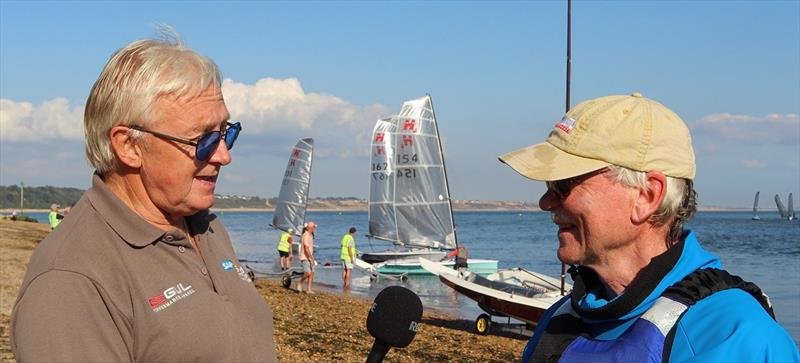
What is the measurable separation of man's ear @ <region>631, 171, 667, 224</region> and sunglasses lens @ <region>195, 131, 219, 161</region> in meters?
1.20

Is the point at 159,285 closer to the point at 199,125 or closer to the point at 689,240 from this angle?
the point at 199,125

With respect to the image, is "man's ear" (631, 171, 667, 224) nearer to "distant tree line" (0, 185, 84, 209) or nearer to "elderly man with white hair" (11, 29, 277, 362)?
"elderly man with white hair" (11, 29, 277, 362)

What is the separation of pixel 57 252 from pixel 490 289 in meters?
14.7

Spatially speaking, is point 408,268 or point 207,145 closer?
point 207,145

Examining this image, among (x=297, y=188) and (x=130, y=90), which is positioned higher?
(x=130, y=90)

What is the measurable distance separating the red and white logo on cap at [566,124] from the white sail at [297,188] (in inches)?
1386

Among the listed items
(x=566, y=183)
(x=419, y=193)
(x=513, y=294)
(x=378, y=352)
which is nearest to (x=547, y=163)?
(x=566, y=183)

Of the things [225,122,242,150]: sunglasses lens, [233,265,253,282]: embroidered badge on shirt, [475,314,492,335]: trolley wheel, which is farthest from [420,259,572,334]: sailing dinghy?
[225,122,242,150]: sunglasses lens

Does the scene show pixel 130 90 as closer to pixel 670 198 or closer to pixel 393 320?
pixel 393 320

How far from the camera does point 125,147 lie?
2.44m

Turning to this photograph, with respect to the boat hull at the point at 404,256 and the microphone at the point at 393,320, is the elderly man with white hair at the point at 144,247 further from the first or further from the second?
the boat hull at the point at 404,256

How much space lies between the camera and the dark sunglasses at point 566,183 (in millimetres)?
2363

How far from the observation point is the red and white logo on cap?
2.43 metres

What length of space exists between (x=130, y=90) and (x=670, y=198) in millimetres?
1497
